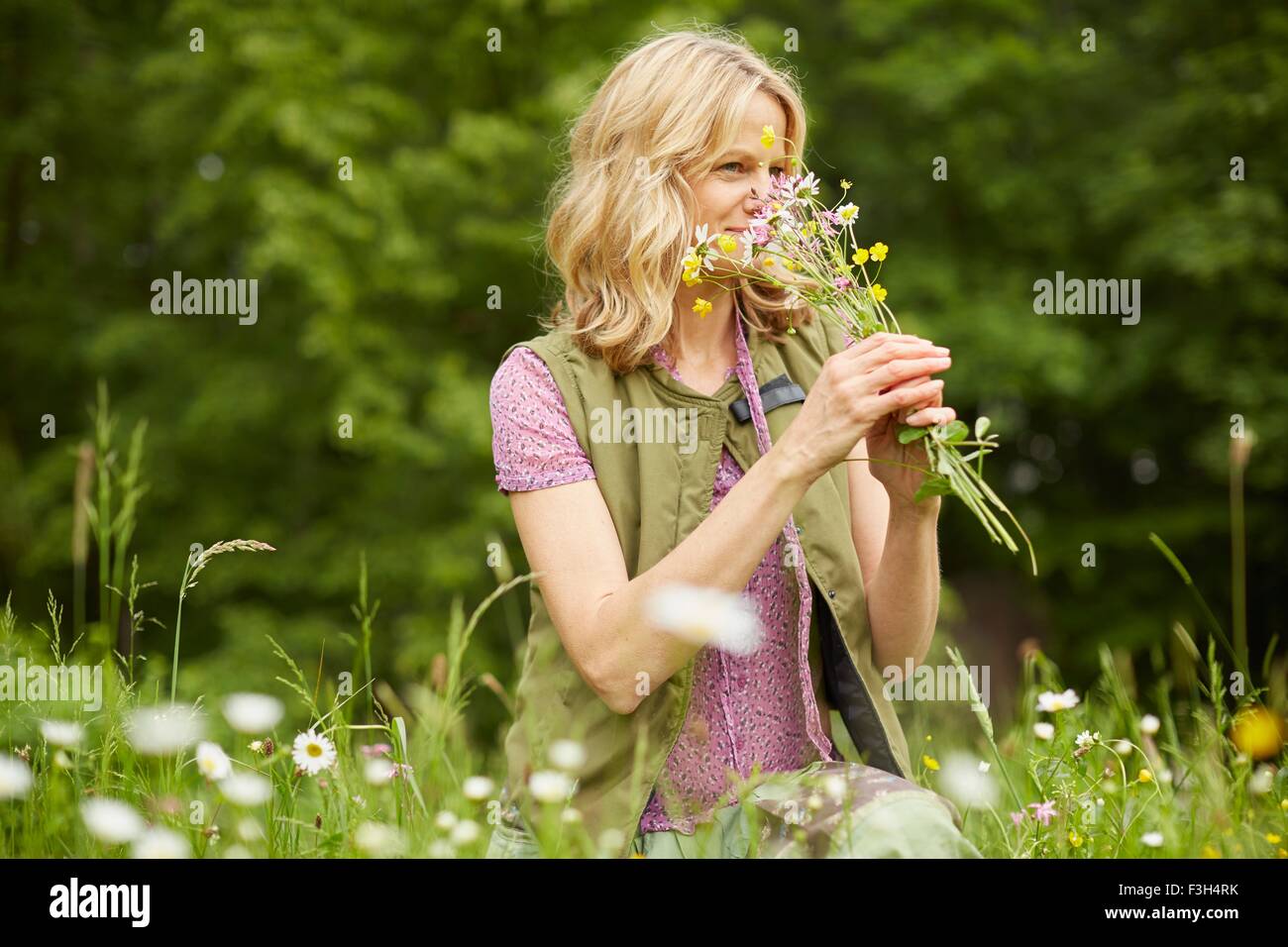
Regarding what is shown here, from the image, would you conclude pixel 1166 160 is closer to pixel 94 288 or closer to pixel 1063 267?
pixel 1063 267

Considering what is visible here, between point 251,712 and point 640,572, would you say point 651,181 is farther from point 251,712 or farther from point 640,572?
point 251,712

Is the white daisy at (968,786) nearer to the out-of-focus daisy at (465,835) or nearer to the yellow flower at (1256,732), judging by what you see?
the yellow flower at (1256,732)

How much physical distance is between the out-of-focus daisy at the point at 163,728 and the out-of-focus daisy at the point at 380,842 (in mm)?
290

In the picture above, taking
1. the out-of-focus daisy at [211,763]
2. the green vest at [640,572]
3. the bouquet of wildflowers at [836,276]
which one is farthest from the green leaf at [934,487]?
the out-of-focus daisy at [211,763]

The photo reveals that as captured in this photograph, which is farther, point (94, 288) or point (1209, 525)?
point (94, 288)

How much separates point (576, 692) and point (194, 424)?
344 inches

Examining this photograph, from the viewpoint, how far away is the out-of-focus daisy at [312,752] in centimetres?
167

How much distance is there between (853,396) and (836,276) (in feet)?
1.01

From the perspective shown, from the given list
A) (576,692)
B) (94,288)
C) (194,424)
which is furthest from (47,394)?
(576,692)

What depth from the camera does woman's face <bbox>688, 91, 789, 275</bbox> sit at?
2.26m

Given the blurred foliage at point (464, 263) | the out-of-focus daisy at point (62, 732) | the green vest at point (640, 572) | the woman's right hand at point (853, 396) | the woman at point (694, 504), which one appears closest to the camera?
the out-of-focus daisy at point (62, 732)

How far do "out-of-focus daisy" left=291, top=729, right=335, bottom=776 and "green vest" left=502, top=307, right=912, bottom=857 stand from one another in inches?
16.2
